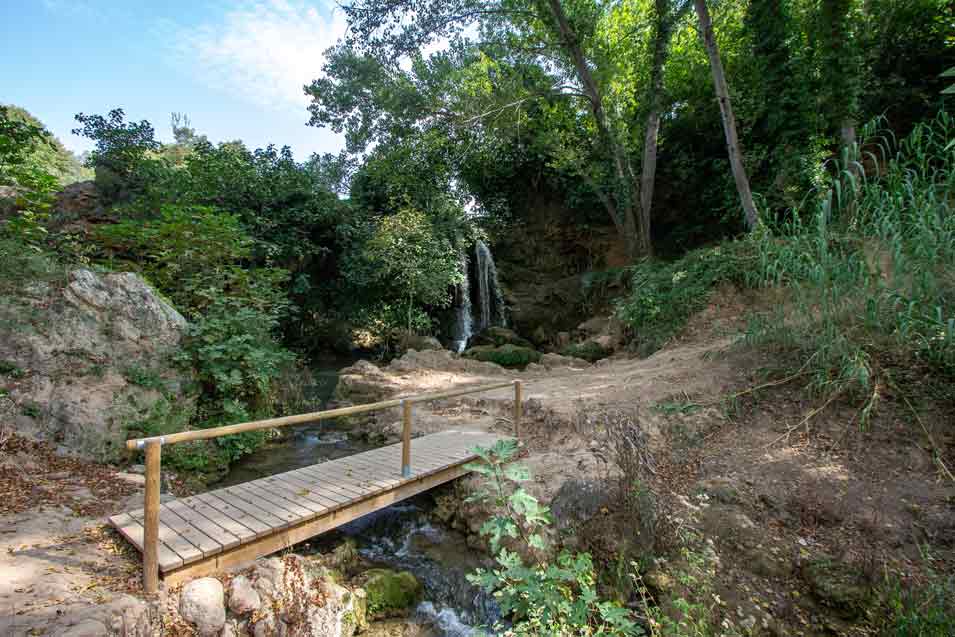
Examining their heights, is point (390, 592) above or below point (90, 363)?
below

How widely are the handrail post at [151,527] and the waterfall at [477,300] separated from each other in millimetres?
13042

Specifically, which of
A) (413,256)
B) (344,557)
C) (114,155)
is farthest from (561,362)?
(114,155)

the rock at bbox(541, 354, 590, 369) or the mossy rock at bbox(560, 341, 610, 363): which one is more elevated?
the mossy rock at bbox(560, 341, 610, 363)

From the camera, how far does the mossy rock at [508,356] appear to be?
1124cm

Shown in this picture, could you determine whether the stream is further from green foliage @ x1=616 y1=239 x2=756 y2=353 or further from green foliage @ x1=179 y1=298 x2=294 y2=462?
green foliage @ x1=616 y1=239 x2=756 y2=353

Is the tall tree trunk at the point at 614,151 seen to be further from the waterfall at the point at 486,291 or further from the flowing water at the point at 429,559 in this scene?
the flowing water at the point at 429,559

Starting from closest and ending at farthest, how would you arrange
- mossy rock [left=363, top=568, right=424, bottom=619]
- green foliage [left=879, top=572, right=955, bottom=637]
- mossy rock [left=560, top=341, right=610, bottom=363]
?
green foliage [left=879, top=572, right=955, bottom=637], mossy rock [left=363, top=568, right=424, bottom=619], mossy rock [left=560, top=341, right=610, bottom=363]

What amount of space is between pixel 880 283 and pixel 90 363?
777 cm

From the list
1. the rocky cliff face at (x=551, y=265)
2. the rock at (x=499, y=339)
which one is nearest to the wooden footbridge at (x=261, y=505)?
the rock at (x=499, y=339)

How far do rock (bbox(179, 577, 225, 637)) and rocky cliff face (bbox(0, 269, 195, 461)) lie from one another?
2570 mm

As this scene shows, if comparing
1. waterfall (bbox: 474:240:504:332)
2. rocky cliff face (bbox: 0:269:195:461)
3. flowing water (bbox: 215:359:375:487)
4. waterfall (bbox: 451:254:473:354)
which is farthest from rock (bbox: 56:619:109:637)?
waterfall (bbox: 474:240:504:332)

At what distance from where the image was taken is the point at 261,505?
3.19 meters

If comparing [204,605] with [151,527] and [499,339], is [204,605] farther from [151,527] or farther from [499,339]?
[499,339]

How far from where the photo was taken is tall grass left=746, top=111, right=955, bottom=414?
345 centimetres
